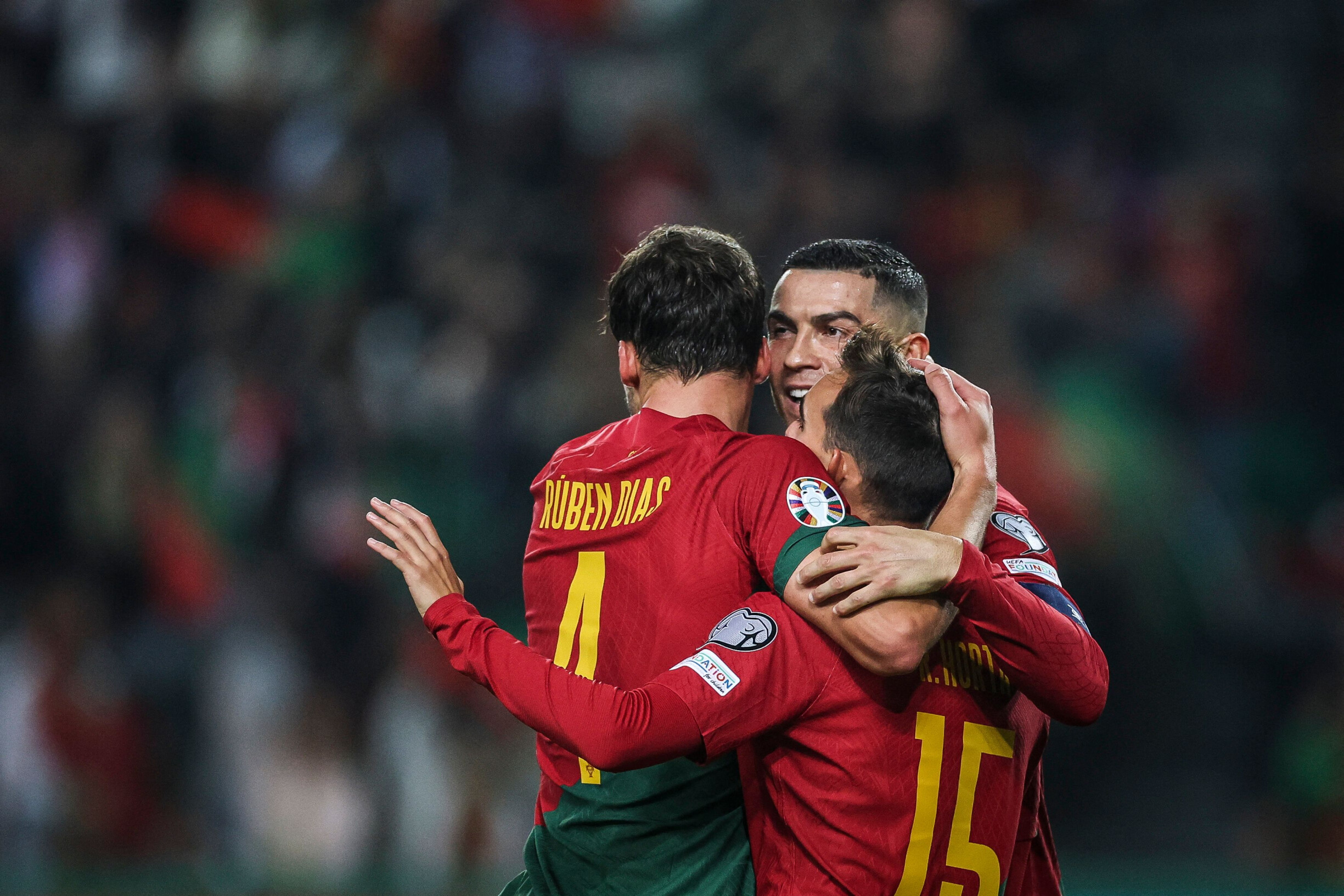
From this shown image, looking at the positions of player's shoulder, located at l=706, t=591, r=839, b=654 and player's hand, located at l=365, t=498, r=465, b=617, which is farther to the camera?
player's hand, located at l=365, t=498, r=465, b=617


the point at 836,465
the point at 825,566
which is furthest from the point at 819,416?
the point at 825,566

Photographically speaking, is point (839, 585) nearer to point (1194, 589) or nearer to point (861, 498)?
point (861, 498)

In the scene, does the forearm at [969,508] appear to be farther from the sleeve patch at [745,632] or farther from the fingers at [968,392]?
the sleeve patch at [745,632]

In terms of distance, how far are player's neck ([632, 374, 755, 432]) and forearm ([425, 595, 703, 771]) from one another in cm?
57

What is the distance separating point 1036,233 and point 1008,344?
0.91m

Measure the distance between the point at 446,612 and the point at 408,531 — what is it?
0.66 ft

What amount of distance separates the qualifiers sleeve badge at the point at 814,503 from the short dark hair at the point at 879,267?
3.60ft

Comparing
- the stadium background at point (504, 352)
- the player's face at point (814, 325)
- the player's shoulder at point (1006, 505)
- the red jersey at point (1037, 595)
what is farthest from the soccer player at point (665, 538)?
the stadium background at point (504, 352)

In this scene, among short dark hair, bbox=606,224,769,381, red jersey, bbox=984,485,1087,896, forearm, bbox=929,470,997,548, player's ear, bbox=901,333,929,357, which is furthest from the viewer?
player's ear, bbox=901,333,929,357

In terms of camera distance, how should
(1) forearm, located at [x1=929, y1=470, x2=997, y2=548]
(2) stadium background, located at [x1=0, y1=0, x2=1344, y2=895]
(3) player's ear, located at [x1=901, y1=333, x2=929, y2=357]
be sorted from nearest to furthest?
(1) forearm, located at [x1=929, y1=470, x2=997, y2=548] → (3) player's ear, located at [x1=901, y1=333, x2=929, y2=357] → (2) stadium background, located at [x1=0, y1=0, x2=1344, y2=895]

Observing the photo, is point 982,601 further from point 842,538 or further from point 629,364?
point 629,364

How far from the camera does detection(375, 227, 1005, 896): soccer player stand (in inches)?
98.0

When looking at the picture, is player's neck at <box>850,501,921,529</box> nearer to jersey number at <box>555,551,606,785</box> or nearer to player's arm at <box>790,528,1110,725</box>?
player's arm at <box>790,528,1110,725</box>

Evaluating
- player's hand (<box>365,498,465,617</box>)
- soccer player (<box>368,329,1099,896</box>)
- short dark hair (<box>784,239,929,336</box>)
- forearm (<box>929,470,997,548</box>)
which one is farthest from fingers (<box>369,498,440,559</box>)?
short dark hair (<box>784,239,929,336</box>)
